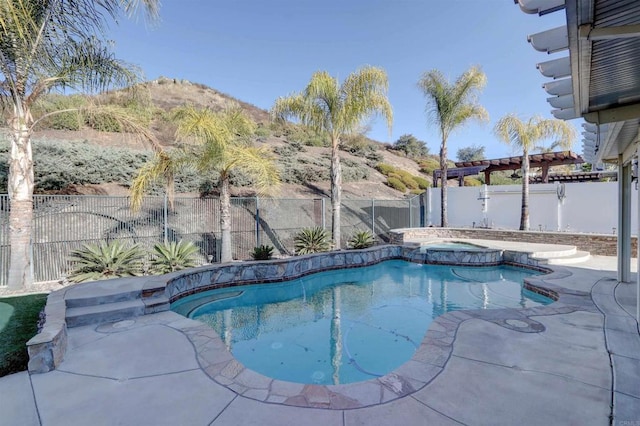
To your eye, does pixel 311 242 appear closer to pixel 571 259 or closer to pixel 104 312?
pixel 104 312

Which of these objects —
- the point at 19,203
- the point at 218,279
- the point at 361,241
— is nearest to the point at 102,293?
the point at 218,279

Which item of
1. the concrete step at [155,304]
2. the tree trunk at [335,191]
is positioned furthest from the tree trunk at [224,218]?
the tree trunk at [335,191]

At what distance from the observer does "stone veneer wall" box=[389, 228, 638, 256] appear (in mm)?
10641

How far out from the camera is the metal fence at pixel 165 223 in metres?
7.54

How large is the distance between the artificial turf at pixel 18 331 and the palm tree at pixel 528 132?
53.2 feet

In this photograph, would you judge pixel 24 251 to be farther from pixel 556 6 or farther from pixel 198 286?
pixel 556 6

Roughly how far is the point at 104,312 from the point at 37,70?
5012 mm

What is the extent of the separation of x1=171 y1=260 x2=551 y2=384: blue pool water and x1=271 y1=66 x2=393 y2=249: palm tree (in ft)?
12.8

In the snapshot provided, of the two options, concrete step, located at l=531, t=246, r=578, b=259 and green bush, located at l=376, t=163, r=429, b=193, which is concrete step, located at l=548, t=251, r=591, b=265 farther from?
green bush, located at l=376, t=163, r=429, b=193

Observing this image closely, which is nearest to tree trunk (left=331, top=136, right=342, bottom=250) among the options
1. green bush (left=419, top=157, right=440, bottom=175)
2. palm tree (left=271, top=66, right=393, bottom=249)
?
palm tree (left=271, top=66, right=393, bottom=249)

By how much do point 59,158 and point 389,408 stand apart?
47.3 ft

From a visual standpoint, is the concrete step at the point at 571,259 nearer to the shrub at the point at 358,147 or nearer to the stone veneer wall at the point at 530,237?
the stone veneer wall at the point at 530,237

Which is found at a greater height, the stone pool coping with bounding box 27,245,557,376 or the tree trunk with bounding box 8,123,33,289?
the tree trunk with bounding box 8,123,33,289

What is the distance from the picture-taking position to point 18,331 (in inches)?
157
